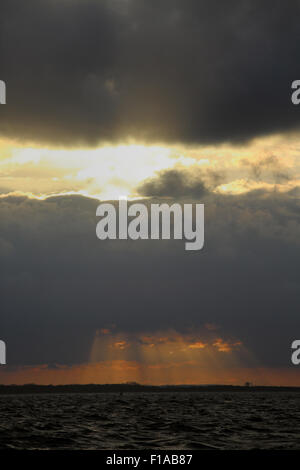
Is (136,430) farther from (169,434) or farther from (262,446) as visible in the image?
(262,446)

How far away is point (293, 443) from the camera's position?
157ft

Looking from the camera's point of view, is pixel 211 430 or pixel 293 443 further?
pixel 211 430

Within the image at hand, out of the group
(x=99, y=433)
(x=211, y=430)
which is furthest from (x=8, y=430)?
(x=211, y=430)

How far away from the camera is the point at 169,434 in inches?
2196

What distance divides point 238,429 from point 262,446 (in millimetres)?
16993
